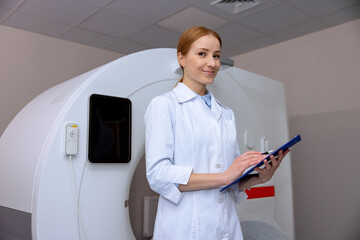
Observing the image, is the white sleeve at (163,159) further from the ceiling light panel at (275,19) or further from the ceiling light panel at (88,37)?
the ceiling light panel at (88,37)

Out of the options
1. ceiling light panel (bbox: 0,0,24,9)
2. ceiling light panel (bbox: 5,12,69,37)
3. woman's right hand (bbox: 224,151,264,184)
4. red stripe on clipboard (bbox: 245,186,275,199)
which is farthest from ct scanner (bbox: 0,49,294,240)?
ceiling light panel (bbox: 5,12,69,37)

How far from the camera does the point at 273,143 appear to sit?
1.91 m

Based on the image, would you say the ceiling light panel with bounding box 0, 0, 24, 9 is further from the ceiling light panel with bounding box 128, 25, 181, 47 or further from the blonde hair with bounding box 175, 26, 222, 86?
the blonde hair with bounding box 175, 26, 222, 86

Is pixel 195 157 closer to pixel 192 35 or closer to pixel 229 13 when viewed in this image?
pixel 192 35

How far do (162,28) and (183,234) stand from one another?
2340mm

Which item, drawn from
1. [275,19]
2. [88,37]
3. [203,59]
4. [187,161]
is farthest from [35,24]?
[187,161]

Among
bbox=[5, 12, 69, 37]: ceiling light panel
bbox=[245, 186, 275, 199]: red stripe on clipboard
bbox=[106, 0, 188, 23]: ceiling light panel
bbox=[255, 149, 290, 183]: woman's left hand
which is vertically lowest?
bbox=[245, 186, 275, 199]: red stripe on clipboard

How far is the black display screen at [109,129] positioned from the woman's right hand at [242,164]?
16.8 inches

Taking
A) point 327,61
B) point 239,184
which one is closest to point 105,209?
point 239,184

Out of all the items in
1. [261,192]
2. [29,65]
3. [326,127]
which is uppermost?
[29,65]

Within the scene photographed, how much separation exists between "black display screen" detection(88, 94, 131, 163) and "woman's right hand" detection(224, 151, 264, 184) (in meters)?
0.43

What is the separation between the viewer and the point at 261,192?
1.73 meters

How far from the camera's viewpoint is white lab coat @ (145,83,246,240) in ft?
3.03

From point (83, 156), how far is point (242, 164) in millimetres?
530
